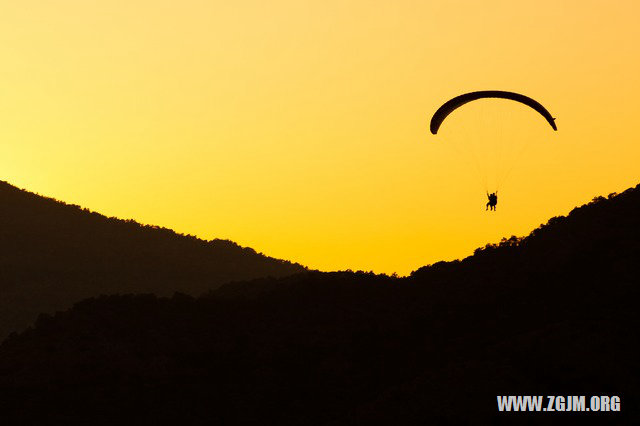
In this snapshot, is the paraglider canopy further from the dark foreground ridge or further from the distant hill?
the distant hill

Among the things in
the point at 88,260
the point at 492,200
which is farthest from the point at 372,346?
the point at 88,260

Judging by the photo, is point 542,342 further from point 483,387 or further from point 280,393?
point 280,393

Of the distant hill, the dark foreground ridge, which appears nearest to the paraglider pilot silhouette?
the dark foreground ridge

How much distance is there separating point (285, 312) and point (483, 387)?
1619 cm

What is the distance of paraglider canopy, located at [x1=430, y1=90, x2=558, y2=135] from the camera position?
148 feet

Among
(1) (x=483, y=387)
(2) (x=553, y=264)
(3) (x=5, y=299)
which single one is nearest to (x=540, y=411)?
(1) (x=483, y=387)

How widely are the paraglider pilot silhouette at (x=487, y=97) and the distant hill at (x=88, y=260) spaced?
167ft

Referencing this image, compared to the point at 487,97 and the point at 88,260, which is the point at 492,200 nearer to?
the point at 487,97

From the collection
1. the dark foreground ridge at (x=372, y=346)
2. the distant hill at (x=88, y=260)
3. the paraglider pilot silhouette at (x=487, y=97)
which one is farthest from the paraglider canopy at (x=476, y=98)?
the distant hill at (x=88, y=260)

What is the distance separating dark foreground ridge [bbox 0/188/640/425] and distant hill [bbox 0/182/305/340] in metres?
44.6

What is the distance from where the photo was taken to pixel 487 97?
4488 centimetres

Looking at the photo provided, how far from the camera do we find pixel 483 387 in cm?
3262

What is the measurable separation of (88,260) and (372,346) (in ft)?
216

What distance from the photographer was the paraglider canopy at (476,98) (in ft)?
148
